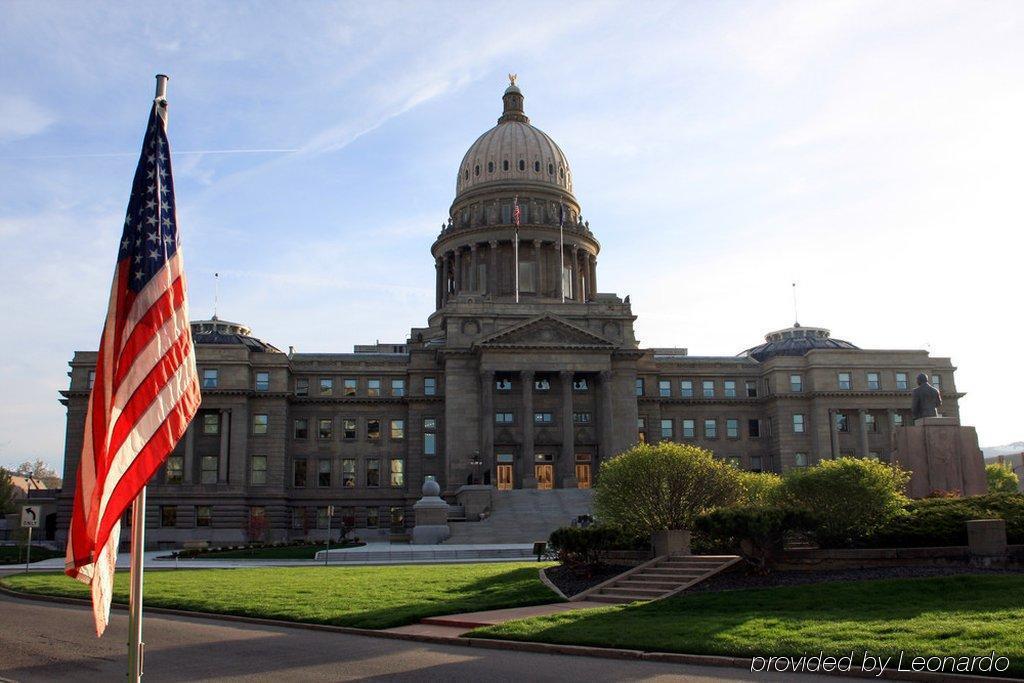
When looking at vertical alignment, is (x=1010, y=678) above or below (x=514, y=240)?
below

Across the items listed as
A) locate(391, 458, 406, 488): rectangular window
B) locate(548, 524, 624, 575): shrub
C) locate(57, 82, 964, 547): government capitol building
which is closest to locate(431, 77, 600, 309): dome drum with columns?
locate(57, 82, 964, 547): government capitol building

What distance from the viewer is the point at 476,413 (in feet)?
269

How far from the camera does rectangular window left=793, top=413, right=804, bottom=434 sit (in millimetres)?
89725

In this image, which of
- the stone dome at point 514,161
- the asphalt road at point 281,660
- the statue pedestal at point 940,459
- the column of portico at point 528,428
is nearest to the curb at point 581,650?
the asphalt road at point 281,660

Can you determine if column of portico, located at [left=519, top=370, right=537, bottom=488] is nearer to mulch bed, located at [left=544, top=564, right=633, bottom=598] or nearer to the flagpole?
mulch bed, located at [left=544, top=564, right=633, bottom=598]

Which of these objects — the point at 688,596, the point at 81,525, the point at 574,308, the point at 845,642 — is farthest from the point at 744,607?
the point at 574,308

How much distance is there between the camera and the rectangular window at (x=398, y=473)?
8694 cm

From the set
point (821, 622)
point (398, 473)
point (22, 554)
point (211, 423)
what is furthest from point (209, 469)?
point (821, 622)

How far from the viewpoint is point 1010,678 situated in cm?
1439

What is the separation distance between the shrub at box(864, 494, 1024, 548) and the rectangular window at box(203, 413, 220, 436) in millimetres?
67058

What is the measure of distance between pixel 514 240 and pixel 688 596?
251 feet

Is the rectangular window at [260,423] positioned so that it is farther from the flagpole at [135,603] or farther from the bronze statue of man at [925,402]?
the flagpole at [135,603]

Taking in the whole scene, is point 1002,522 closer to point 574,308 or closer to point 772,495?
point 772,495

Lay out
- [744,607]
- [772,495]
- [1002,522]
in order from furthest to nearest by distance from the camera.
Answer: [772,495] < [1002,522] < [744,607]
